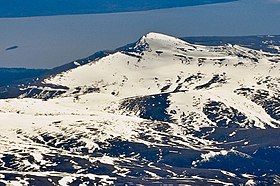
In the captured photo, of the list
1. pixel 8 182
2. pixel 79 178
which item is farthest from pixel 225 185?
pixel 8 182

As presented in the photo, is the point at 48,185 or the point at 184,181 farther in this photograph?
the point at 184,181

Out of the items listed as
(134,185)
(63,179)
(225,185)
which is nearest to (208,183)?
(225,185)

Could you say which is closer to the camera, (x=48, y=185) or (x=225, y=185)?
(x=48, y=185)

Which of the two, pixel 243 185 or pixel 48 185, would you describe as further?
pixel 243 185

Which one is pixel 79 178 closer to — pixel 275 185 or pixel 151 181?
pixel 151 181

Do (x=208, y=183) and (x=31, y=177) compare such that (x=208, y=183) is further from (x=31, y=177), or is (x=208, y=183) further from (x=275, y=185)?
(x=31, y=177)

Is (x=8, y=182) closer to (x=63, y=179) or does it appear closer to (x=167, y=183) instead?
(x=63, y=179)

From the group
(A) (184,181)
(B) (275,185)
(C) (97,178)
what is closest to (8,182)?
(C) (97,178)
